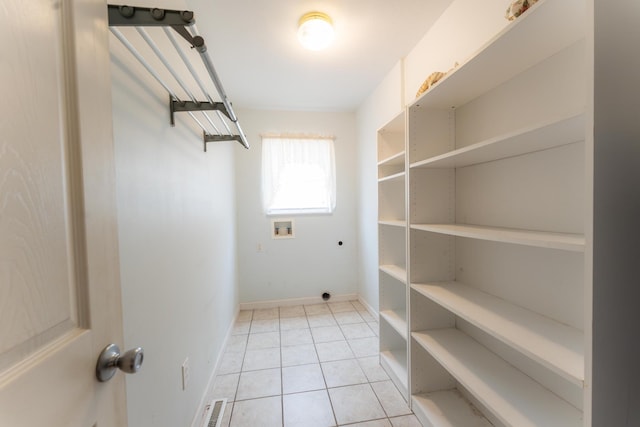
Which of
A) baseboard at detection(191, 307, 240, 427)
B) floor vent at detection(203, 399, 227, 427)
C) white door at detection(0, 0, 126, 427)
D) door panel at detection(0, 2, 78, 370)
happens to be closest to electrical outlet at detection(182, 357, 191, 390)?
baseboard at detection(191, 307, 240, 427)

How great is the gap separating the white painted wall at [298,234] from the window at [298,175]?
98 mm

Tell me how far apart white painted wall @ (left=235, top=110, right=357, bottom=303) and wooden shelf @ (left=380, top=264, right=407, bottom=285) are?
1.43 meters

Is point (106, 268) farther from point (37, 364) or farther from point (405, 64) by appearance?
point (405, 64)

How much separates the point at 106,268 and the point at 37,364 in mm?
218

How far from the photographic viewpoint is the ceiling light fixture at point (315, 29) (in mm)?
1711

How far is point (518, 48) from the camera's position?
1.01 m

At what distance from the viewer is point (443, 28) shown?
174 cm

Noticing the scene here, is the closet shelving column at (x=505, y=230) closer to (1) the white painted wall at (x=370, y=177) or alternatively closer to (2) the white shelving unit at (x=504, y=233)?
(2) the white shelving unit at (x=504, y=233)

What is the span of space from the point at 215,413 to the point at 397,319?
4.53 ft

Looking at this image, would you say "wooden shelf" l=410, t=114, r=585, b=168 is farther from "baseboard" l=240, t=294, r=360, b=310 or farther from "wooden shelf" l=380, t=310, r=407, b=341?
"baseboard" l=240, t=294, r=360, b=310

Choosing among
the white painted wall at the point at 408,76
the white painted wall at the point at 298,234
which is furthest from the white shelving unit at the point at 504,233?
the white painted wall at the point at 298,234

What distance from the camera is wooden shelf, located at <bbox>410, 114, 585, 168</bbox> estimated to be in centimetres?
82

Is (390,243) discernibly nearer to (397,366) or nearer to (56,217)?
(397,366)

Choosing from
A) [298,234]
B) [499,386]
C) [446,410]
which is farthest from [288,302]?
[499,386]
